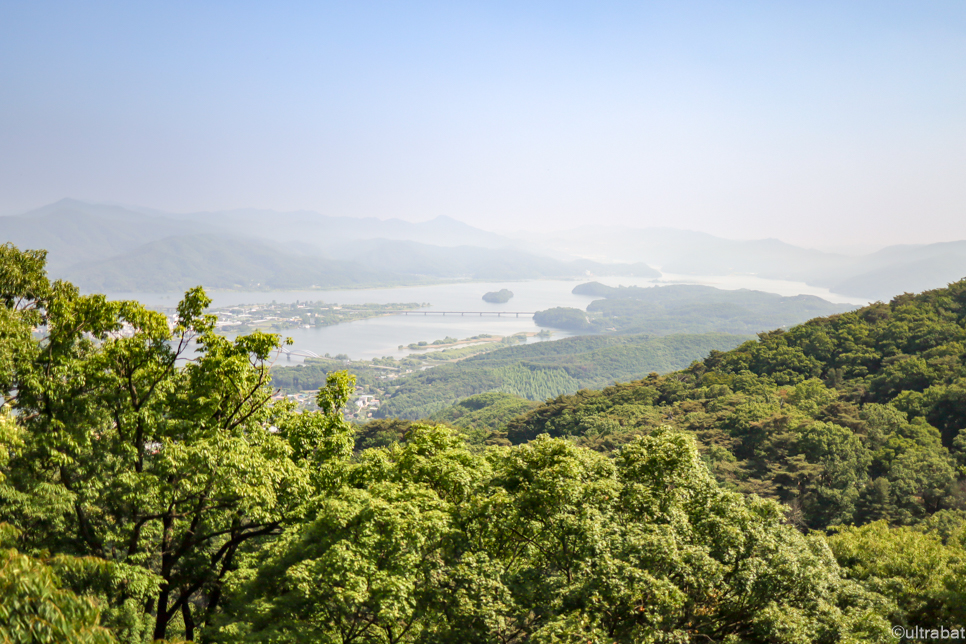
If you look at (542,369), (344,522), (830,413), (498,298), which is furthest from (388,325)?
(344,522)

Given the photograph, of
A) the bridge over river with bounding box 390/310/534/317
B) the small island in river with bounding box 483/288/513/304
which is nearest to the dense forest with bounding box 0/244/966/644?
the bridge over river with bounding box 390/310/534/317

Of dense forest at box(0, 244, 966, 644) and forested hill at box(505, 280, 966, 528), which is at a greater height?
dense forest at box(0, 244, 966, 644)

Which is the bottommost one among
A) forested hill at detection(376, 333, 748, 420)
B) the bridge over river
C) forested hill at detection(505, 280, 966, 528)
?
forested hill at detection(376, 333, 748, 420)

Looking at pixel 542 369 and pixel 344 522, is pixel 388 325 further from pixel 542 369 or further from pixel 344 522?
pixel 344 522

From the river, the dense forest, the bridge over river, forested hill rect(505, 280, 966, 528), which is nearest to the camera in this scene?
the dense forest

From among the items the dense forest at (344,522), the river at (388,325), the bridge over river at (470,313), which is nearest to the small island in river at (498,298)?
the river at (388,325)

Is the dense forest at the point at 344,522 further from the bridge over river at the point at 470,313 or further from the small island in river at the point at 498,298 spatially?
the small island in river at the point at 498,298

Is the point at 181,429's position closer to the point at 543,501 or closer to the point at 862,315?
the point at 543,501

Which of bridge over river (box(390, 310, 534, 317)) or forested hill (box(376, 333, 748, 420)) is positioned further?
bridge over river (box(390, 310, 534, 317))

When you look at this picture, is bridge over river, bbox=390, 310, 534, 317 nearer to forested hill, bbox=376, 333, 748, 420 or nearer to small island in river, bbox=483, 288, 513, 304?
small island in river, bbox=483, 288, 513, 304
